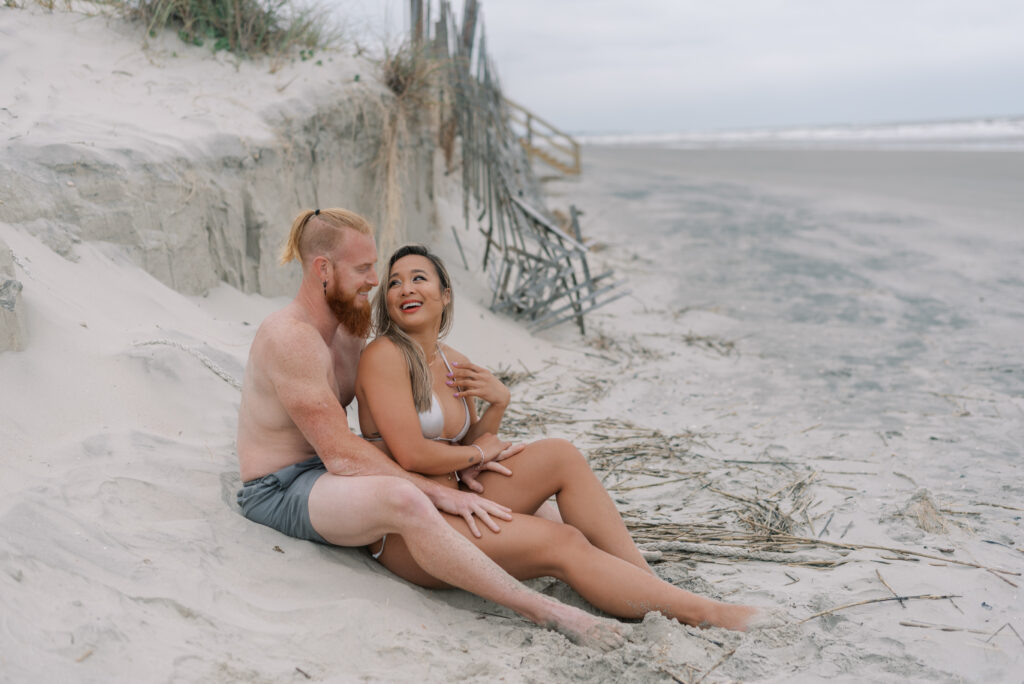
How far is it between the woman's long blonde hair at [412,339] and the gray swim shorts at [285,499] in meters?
0.42

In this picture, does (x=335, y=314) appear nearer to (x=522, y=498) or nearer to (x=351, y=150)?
(x=522, y=498)

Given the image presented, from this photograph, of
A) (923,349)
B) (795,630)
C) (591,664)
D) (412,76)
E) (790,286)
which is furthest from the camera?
(790,286)

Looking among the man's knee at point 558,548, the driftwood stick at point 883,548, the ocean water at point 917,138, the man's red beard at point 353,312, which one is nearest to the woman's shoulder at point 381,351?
the man's red beard at point 353,312

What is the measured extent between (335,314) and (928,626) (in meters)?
2.25

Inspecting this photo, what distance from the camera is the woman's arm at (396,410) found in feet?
9.16

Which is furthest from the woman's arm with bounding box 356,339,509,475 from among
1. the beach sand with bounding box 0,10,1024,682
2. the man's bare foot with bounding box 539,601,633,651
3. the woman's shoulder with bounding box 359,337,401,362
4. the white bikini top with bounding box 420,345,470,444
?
the man's bare foot with bounding box 539,601,633,651

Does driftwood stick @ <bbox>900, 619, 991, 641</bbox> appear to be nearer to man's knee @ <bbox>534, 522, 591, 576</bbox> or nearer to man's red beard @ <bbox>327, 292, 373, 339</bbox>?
man's knee @ <bbox>534, 522, 591, 576</bbox>

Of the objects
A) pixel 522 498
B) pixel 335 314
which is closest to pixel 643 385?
pixel 522 498

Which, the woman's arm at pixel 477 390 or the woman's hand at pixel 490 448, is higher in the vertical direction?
the woman's arm at pixel 477 390

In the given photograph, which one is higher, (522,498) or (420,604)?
(522,498)

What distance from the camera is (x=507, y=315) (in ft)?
23.2

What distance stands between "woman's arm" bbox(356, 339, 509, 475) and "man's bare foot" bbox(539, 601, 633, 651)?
24.8 inches

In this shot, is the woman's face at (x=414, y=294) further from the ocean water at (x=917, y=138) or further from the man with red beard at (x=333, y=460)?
the ocean water at (x=917, y=138)

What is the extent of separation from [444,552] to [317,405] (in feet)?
2.04
